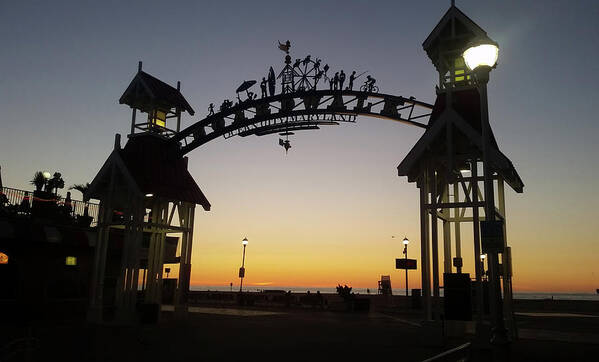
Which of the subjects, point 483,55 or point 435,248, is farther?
point 435,248

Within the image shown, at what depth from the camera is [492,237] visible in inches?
352

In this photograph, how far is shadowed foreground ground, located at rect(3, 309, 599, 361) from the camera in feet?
42.9

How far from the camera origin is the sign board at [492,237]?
885 centimetres

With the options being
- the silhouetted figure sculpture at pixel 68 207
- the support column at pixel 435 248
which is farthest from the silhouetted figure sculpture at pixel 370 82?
the silhouetted figure sculpture at pixel 68 207

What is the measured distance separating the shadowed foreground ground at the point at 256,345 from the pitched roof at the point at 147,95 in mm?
12494

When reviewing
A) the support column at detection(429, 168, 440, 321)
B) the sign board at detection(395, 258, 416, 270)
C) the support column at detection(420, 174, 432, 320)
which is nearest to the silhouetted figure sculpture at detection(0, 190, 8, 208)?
the support column at detection(420, 174, 432, 320)

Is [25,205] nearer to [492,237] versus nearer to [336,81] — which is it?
[336,81]

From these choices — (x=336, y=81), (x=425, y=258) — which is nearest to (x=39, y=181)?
(x=336, y=81)

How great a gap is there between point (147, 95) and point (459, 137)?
57.7 ft

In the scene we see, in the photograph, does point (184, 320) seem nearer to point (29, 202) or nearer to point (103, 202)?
point (103, 202)

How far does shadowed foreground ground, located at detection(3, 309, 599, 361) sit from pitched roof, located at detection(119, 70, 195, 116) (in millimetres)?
12494

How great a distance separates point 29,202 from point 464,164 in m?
24.2

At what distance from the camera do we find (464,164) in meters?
19.2

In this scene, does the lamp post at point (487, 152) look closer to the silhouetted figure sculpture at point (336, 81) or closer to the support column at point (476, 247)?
the support column at point (476, 247)
